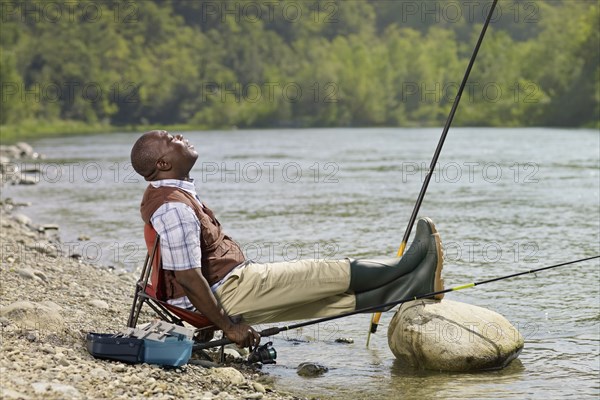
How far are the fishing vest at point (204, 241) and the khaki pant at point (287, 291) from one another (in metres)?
0.09

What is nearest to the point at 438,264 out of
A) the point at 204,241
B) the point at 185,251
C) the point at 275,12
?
the point at 204,241

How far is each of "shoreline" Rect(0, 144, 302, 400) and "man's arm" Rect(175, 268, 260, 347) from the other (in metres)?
0.34

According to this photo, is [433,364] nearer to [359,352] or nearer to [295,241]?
[359,352]

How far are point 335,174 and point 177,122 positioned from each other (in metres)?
103

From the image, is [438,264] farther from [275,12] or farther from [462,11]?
[275,12]

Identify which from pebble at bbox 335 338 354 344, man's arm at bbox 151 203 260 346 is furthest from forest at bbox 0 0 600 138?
man's arm at bbox 151 203 260 346

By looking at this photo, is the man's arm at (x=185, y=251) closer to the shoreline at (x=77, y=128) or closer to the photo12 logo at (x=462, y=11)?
the shoreline at (x=77, y=128)

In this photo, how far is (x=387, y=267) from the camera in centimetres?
654

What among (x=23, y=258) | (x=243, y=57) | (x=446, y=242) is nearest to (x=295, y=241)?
(x=446, y=242)

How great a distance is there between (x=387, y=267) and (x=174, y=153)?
1.55 m

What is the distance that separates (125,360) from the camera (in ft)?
19.4

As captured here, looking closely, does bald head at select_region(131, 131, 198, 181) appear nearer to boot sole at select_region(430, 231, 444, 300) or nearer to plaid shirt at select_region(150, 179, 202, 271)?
plaid shirt at select_region(150, 179, 202, 271)

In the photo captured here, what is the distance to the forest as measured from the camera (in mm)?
87625

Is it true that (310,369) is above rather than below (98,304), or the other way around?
below
